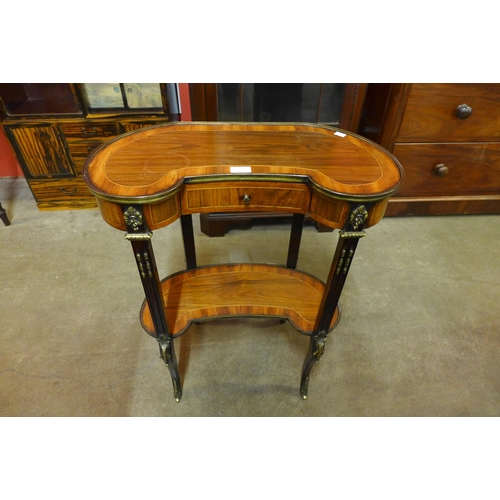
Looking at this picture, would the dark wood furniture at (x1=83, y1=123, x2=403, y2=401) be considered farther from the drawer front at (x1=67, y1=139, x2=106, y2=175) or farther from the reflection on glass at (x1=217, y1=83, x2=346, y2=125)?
the drawer front at (x1=67, y1=139, x2=106, y2=175)

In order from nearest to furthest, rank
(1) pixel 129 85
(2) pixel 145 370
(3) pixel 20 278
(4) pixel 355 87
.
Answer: (2) pixel 145 370 → (4) pixel 355 87 → (3) pixel 20 278 → (1) pixel 129 85

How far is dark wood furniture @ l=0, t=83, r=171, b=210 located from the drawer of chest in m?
1.22

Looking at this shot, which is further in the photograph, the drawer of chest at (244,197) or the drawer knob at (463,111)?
the drawer knob at (463,111)

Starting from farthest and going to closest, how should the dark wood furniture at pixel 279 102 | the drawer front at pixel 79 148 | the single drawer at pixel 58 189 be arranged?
1. the single drawer at pixel 58 189
2. the drawer front at pixel 79 148
3. the dark wood furniture at pixel 279 102

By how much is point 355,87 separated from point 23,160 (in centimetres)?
187

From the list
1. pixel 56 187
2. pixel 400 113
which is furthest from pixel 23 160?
pixel 400 113

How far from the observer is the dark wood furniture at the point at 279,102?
1542 mm

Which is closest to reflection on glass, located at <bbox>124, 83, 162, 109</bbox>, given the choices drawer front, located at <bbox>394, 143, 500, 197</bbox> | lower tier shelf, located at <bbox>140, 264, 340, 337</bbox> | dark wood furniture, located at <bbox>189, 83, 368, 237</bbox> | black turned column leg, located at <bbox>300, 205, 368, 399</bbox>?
dark wood furniture, located at <bbox>189, 83, 368, 237</bbox>

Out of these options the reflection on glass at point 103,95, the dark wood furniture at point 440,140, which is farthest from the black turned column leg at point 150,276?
the dark wood furniture at point 440,140

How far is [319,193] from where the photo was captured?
0.85m

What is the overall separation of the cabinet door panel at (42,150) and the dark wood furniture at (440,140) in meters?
1.77

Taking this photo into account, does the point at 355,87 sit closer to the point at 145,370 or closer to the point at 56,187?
the point at 145,370

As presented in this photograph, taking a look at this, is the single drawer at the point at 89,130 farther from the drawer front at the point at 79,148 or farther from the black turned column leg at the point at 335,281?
the black turned column leg at the point at 335,281

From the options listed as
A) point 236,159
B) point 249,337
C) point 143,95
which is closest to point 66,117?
point 143,95
